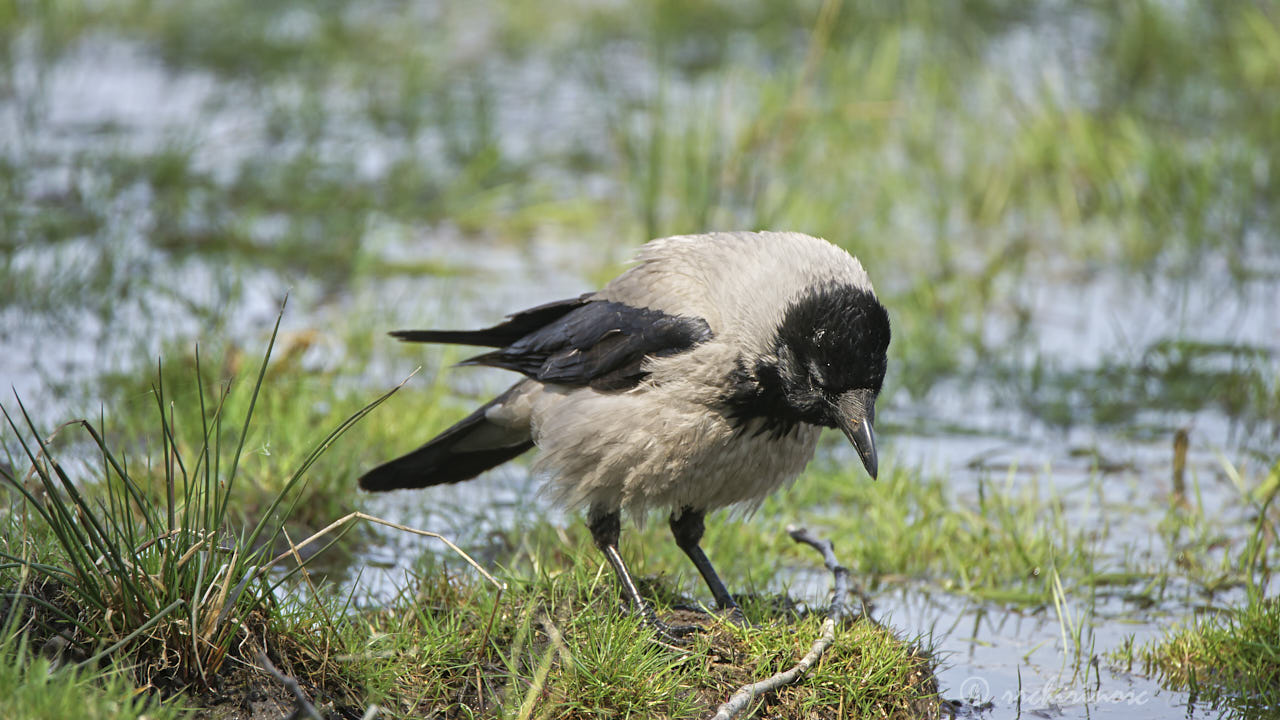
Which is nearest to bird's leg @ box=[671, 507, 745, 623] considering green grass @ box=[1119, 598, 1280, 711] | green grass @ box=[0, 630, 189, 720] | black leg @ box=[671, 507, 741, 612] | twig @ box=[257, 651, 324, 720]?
black leg @ box=[671, 507, 741, 612]

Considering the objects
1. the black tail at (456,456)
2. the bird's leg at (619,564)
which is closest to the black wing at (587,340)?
the black tail at (456,456)

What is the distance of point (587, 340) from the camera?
480 cm

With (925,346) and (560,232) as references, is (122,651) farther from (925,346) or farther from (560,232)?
(560,232)

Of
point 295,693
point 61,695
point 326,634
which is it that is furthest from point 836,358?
point 61,695

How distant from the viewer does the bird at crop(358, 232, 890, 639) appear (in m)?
4.31

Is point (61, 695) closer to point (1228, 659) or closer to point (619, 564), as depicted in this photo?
point (619, 564)

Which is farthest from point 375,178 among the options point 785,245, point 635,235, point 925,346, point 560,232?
point 785,245

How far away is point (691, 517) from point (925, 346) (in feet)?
Result: 9.58

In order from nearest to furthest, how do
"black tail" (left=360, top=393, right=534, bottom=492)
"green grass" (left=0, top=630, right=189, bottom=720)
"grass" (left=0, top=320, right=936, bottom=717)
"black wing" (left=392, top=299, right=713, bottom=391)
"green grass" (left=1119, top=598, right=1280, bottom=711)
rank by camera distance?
"green grass" (left=0, top=630, right=189, bottom=720), "grass" (left=0, top=320, right=936, bottom=717), "green grass" (left=1119, top=598, right=1280, bottom=711), "black wing" (left=392, top=299, right=713, bottom=391), "black tail" (left=360, top=393, right=534, bottom=492)

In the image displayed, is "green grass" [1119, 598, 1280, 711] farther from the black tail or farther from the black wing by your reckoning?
the black tail

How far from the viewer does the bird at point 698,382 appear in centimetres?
431

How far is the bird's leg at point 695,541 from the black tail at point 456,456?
2.40ft

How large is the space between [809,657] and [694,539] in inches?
35.4

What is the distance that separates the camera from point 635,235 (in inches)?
336
